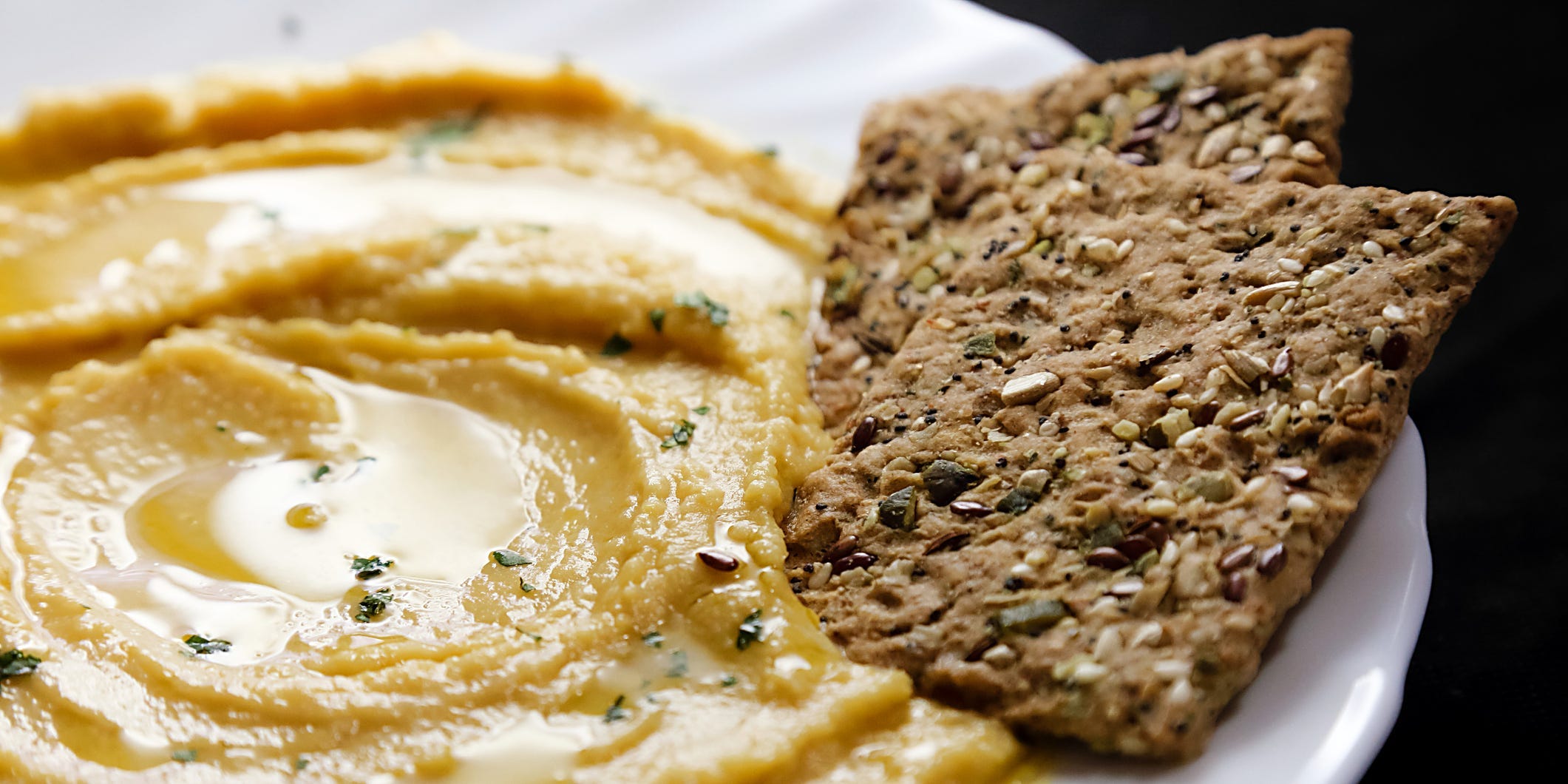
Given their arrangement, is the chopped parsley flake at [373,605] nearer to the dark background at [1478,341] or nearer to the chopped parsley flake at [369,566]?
the chopped parsley flake at [369,566]

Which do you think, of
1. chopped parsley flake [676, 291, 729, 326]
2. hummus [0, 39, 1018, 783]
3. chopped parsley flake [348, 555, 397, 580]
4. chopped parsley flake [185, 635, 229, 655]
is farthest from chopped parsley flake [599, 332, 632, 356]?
chopped parsley flake [185, 635, 229, 655]

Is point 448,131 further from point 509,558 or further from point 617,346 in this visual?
point 509,558

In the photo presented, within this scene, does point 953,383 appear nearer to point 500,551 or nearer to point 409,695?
point 500,551

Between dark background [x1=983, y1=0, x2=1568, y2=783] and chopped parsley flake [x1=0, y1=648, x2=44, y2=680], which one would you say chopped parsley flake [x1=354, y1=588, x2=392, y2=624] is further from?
dark background [x1=983, y1=0, x2=1568, y2=783]

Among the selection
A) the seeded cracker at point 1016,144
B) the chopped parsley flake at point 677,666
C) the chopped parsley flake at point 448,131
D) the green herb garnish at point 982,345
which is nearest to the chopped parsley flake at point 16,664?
the chopped parsley flake at point 677,666

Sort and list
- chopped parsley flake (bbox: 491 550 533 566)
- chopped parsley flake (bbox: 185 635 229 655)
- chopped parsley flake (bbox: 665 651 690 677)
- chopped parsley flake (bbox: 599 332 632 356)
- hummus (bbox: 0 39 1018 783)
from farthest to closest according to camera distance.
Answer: chopped parsley flake (bbox: 599 332 632 356), chopped parsley flake (bbox: 491 550 533 566), chopped parsley flake (bbox: 185 635 229 655), chopped parsley flake (bbox: 665 651 690 677), hummus (bbox: 0 39 1018 783)

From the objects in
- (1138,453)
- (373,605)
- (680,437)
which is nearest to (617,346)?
(680,437)
